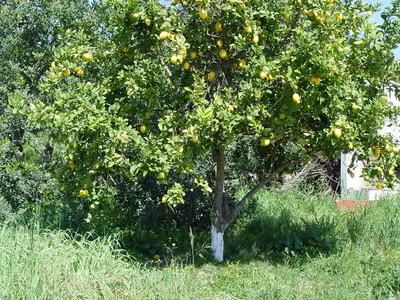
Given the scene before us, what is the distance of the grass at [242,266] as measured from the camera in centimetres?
454

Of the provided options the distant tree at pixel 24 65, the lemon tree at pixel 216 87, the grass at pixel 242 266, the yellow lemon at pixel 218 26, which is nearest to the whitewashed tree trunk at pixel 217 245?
the grass at pixel 242 266

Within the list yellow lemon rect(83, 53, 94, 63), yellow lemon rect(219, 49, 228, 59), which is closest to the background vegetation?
yellow lemon rect(83, 53, 94, 63)

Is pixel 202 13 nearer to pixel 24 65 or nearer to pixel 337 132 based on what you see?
pixel 337 132

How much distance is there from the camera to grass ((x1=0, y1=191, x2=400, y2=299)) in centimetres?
454

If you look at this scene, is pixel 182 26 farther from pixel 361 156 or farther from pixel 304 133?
pixel 361 156

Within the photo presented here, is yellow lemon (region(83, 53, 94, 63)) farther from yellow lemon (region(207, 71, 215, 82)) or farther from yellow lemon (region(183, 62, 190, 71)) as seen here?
yellow lemon (region(207, 71, 215, 82))

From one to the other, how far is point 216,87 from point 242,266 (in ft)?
6.30

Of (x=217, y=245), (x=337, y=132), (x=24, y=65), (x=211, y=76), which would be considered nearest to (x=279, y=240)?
(x=217, y=245)

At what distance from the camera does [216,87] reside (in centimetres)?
582

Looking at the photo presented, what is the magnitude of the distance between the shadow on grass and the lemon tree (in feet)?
4.46

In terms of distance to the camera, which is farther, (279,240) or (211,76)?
(279,240)

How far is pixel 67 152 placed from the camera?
529 centimetres

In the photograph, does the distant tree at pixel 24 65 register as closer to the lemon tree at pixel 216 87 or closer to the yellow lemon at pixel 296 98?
the lemon tree at pixel 216 87

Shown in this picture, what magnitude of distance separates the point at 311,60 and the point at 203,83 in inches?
40.1
